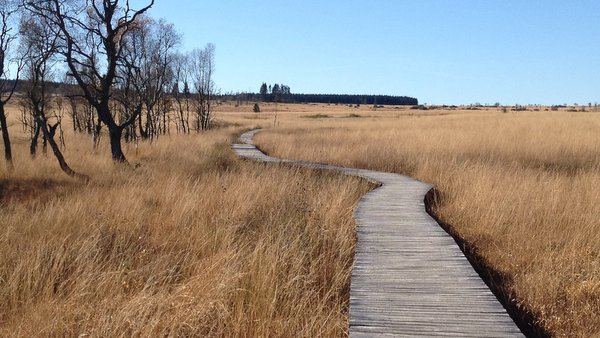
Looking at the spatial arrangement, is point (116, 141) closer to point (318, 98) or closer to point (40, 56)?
point (40, 56)

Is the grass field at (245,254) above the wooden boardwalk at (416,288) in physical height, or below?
below

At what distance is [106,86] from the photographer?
14250 mm

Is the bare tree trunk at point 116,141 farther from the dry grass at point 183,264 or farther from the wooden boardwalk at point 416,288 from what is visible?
the wooden boardwalk at point 416,288

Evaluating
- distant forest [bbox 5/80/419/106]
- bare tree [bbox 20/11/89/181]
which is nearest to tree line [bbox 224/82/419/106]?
distant forest [bbox 5/80/419/106]

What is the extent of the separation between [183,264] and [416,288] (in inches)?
93.7

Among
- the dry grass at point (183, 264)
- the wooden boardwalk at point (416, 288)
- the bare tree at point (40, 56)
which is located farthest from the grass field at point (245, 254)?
the bare tree at point (40, 56)

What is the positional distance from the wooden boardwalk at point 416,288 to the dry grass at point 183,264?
260mm

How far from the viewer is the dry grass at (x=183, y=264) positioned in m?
3.61

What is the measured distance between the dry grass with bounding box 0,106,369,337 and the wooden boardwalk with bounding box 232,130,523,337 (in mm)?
260

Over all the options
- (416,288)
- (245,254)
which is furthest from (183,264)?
(416,288)

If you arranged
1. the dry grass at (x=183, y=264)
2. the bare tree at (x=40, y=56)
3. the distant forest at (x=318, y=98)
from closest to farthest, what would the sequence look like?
1. the dry grass at (x=183, y=264)
2. the bare tree at (x=40, y=56)
3. the distant forest at (x=318, y=98)

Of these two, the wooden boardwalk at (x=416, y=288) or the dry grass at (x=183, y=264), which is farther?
the dry grass at (x=183, y=264)

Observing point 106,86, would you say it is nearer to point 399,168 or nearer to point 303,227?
point 399,168

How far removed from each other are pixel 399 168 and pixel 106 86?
8.80 metres
